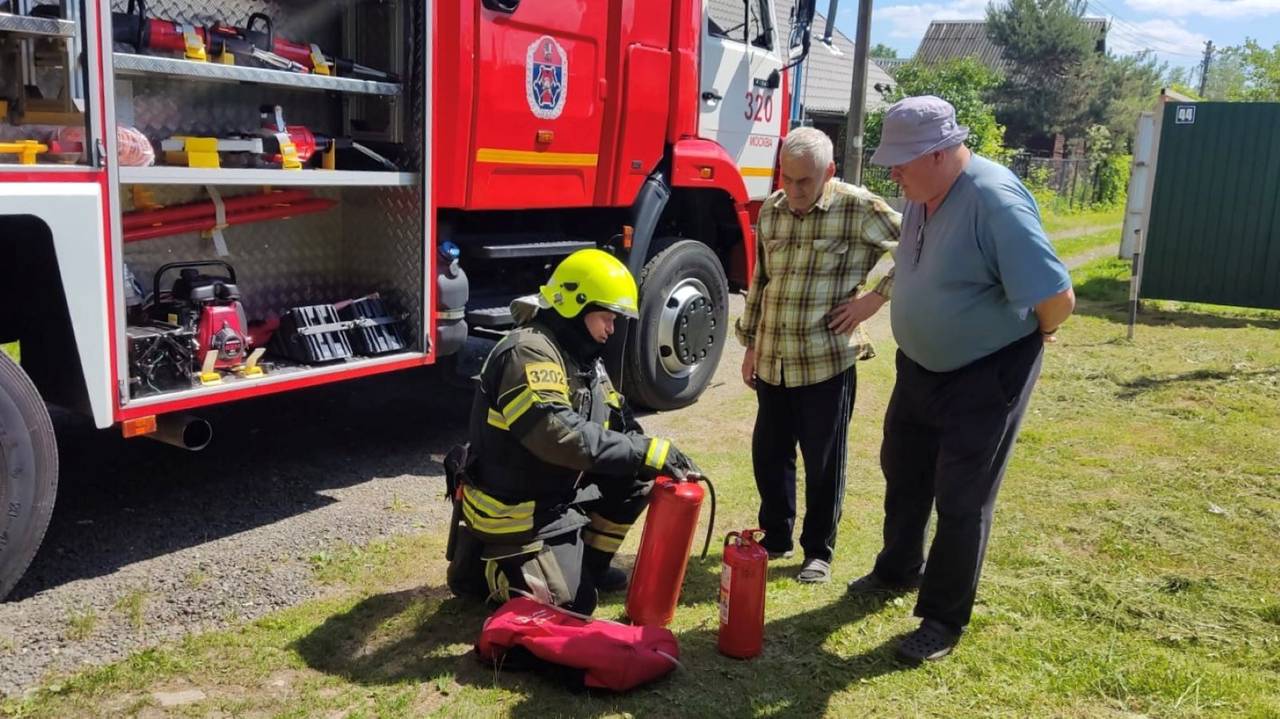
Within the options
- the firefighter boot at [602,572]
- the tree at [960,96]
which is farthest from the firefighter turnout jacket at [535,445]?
the tree at [960,96]

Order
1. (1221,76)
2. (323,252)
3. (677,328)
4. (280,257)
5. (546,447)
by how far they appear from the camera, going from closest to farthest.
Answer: (546,447) → (280,257) → (323,252) → (677,328) → (1221,76)

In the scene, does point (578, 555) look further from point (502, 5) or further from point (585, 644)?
point (502, 5)

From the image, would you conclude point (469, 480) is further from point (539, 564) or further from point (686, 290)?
point (686, 290)

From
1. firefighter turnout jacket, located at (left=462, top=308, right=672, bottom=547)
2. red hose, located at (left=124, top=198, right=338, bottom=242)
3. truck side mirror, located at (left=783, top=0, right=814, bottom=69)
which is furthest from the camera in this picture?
truck side mirror, located at (left=783, top=0, right=814, bottom=69)

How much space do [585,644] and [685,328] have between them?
3782 millimetres

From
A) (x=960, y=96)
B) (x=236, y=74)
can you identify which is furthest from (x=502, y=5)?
(x=960, y=96)

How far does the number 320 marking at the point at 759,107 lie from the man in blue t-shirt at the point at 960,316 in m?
3.73

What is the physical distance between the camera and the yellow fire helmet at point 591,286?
367cm

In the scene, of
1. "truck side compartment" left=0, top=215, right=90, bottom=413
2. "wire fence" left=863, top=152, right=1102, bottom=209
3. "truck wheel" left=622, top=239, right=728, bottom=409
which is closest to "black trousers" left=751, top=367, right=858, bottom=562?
"truck wheel" left=622, top=239, right=728, bottom=409

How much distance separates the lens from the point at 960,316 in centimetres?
349

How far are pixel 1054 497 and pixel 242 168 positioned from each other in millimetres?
4218

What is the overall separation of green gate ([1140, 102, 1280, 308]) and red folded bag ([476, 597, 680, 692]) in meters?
10.1

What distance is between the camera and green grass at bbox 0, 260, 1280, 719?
336 centimetres

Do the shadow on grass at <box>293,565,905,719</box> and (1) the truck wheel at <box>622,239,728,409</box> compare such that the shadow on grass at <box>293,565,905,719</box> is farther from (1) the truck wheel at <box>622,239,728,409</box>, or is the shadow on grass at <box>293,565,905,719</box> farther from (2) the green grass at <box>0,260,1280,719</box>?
(1) the truck wheel at <box>622,239,728,409</box>
